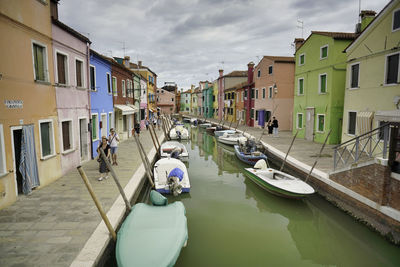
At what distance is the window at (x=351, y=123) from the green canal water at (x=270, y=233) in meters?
6.64

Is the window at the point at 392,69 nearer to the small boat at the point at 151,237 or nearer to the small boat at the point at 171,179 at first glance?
the small boat at the point at 171,179

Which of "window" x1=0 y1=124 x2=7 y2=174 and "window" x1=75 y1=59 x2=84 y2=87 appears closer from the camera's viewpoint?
"window" x1=0 y1=124 x2=7 y2=174

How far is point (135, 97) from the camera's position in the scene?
24.5m

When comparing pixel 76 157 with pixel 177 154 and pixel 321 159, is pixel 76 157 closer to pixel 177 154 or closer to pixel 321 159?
pixel 177 154

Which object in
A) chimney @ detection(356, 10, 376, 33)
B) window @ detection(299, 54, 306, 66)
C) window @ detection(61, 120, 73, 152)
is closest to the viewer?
window @ detection(61, 120, 73, 152)

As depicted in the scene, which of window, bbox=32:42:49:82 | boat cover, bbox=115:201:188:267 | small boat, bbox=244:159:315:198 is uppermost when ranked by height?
window, bbox=32:42:49:82

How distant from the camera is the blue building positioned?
1335 centimetres

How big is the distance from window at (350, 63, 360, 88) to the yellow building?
15011 millimetres

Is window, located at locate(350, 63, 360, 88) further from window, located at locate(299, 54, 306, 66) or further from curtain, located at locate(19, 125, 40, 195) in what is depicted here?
curtain, located at locate(19, 125, 40, 195)

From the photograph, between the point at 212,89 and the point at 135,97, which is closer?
the point at 135,97

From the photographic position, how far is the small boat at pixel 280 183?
924 centimetres

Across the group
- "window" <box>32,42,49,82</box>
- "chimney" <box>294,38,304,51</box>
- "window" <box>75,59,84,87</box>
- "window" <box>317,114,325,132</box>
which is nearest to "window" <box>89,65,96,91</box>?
"window" <box>75,59,84,87</box>

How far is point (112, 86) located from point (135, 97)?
7.31m

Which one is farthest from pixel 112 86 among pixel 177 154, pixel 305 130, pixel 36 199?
pixel 305 130
